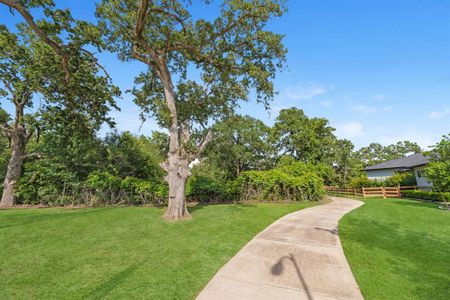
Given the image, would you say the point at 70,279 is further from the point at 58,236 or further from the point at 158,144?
the point at 158,144

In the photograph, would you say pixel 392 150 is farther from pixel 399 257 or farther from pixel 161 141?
pixel 399 257

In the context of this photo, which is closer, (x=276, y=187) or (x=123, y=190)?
(x=123, y=190)

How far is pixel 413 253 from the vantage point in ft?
15.1

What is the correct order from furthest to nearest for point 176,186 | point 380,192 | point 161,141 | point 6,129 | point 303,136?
point 303,136, point 161,141, point 380,192, point 6,129, point 176,186

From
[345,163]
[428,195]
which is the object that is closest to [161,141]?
[428,195]

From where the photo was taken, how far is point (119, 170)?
45.5 ft

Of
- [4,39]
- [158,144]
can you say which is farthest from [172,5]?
[158,144]

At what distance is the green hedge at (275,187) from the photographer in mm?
14422

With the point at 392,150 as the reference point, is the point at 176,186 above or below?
below

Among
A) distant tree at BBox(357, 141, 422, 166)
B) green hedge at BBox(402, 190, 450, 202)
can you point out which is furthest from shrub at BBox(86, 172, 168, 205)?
distant tree at BBox(357, 141, 422, 166)

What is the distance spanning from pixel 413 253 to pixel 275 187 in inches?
387

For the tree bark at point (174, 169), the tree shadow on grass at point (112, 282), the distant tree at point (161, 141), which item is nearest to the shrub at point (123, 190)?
the tree bark at point (174, 169)

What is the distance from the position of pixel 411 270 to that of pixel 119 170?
14335mm

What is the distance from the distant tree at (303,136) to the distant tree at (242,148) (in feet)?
9.47
